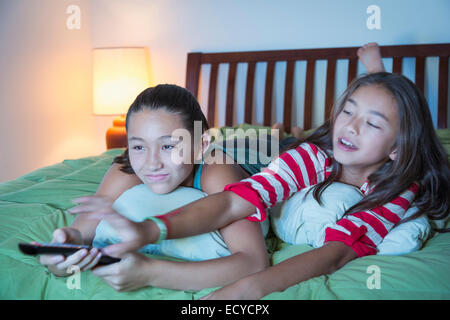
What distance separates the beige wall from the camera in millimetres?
2180

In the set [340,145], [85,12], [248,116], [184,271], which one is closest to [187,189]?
[184,271]

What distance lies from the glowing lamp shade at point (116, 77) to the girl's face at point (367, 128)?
6.06ft

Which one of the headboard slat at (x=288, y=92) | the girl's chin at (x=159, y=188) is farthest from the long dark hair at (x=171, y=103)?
the headboard slat at (x=288, y=92)

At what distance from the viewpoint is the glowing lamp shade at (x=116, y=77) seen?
2561mm

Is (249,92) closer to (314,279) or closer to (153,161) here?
(153,161)

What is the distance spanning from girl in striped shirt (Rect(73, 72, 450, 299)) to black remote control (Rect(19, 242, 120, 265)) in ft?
0.50

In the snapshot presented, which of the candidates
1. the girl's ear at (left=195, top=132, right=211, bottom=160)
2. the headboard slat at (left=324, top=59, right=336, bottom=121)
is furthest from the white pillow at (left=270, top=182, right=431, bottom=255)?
the headboard slat at (left=324, top=59, right=336, bottom=121)

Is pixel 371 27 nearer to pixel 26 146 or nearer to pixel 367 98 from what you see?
pixel 367 98

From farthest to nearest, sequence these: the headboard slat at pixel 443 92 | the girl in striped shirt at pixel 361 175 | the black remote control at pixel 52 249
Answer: the headboard slat at pixel 443 92
the girl in striped shirt at pixel 361 175
the black remote control at pixel 52 249

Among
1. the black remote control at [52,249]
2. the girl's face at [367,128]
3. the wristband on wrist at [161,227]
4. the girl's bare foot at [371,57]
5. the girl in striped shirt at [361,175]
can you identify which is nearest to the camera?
the black remote control at [52,249]

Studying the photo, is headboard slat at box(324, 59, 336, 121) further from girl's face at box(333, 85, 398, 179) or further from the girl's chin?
the girl's chin

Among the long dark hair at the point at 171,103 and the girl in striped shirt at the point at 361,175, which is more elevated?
the long dark hair at the point at 171,103

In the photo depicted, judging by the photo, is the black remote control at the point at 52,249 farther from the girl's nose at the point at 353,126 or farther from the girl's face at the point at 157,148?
the girl's nose at the point at 353,126

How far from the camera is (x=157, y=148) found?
0.86m
